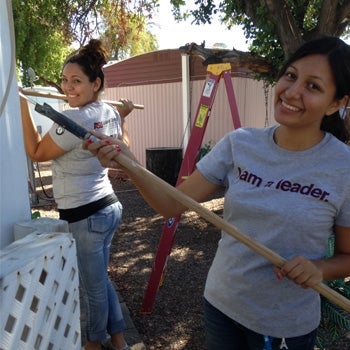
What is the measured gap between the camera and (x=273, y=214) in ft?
4.45

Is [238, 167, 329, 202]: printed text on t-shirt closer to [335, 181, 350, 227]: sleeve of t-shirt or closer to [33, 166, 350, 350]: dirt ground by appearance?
[335, 181, 350, 227]: sleeve of t-shirt

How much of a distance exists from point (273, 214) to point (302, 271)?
0.21 meters

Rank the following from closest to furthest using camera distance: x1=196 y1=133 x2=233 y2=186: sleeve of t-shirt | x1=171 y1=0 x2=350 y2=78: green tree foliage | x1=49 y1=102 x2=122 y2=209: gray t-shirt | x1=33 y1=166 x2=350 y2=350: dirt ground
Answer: x1=196 y1=133 x2=233 y2=186: sleeve of t-shirt, x1=49 y1=102 x2=122 y2=209: gray t-shirt, x1=33 y1=166 x2=350 y2=350: dirt ground, x1=171 y1=0 x2=350 y2=78: green tree foliage

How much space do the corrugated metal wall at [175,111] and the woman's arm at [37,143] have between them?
6.53m

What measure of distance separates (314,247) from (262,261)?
19 cm

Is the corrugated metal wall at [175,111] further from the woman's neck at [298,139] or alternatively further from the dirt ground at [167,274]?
the woman's neck at [298,139]

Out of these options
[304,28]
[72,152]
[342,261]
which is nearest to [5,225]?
[72,152]

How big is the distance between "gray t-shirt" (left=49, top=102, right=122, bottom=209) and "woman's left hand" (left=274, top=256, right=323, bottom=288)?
136 cm

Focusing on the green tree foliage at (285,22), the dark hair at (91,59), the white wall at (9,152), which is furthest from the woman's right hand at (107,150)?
the green tree foliage at (285,22)

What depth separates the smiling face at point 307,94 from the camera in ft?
4.37

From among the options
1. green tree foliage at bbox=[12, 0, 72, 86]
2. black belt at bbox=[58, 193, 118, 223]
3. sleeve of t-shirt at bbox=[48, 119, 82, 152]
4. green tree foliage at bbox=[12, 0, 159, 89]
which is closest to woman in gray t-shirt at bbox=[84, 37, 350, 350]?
sleeve of t-shirt at bbox=[48, 119, 82, 152]

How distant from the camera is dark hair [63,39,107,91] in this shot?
2.37m

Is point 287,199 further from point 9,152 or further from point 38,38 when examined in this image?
point 38,38

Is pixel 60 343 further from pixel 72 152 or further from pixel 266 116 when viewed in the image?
pixel 266 116
